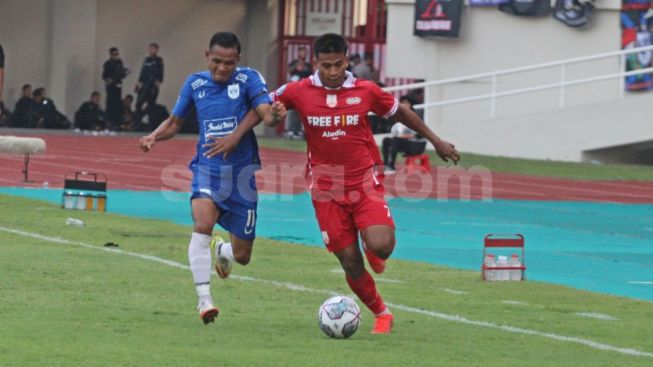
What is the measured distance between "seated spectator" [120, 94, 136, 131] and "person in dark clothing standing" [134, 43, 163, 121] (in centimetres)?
24

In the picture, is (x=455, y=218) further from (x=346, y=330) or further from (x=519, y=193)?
(x=346, y=330)

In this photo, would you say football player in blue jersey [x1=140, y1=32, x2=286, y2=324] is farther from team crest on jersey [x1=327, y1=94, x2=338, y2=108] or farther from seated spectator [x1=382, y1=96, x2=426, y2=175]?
seated spectator [x1=382, y1=96, x2=426, y2=175]

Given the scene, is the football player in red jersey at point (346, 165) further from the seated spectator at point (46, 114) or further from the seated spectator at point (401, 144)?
the seated spectator at point (46, 114)

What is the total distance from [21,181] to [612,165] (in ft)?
44.9

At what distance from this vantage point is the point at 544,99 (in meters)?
36.9

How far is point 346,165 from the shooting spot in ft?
34.9

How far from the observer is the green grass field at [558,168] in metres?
30.2

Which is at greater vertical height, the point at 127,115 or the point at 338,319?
the point at 127,115

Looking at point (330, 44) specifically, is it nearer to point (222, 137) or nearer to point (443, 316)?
point (222, 137)

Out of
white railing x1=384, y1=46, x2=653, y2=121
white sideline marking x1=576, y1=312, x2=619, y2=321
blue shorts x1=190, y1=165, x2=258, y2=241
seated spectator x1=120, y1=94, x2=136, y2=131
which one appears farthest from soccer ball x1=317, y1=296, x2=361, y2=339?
seated spectator x1=120, y1=94, x2=136, y2=131

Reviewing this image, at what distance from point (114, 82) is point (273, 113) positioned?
31.3 metres

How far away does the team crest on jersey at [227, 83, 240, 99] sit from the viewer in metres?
10.9

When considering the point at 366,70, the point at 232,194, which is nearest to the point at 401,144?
the point at 366,70

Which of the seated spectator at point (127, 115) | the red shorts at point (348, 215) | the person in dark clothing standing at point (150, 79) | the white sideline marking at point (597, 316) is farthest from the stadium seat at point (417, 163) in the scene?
the red shorts at point (348, 215)
